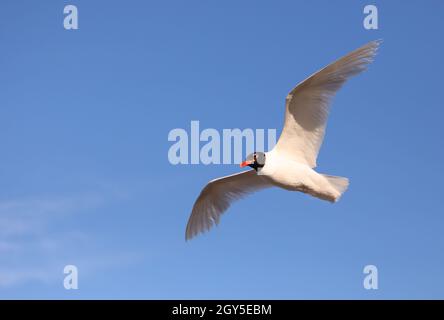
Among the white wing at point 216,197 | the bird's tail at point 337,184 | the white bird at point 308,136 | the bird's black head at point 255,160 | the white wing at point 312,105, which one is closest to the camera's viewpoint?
the white wing at point 312,105

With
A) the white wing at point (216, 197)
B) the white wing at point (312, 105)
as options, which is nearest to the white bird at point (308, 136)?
the white wing at point (312, 105)

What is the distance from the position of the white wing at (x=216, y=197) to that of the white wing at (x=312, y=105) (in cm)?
198

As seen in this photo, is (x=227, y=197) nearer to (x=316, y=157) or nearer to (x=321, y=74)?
(x=316, y=157)

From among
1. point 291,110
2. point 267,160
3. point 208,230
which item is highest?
point 291,110

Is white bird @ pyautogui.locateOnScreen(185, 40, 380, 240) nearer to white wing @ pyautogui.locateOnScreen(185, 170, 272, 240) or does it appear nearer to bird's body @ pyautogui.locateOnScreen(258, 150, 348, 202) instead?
bird's body @ pyautogui.locateOnScreen(258, 150, 348, 202)

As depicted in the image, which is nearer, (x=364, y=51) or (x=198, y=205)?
(x=364, y=51)

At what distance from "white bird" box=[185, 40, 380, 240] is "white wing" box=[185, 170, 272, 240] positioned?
201 centimetres

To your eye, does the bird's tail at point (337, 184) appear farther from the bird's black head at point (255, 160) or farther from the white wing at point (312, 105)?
the bird's black head at point (255, 160)

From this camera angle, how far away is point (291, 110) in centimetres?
1606

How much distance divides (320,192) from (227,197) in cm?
352

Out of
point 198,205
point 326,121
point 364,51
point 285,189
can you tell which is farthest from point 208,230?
point 364,51

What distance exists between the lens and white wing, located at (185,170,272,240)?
18328 mm

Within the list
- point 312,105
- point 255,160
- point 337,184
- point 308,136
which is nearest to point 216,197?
point 255,160

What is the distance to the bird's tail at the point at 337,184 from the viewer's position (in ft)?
52.8
